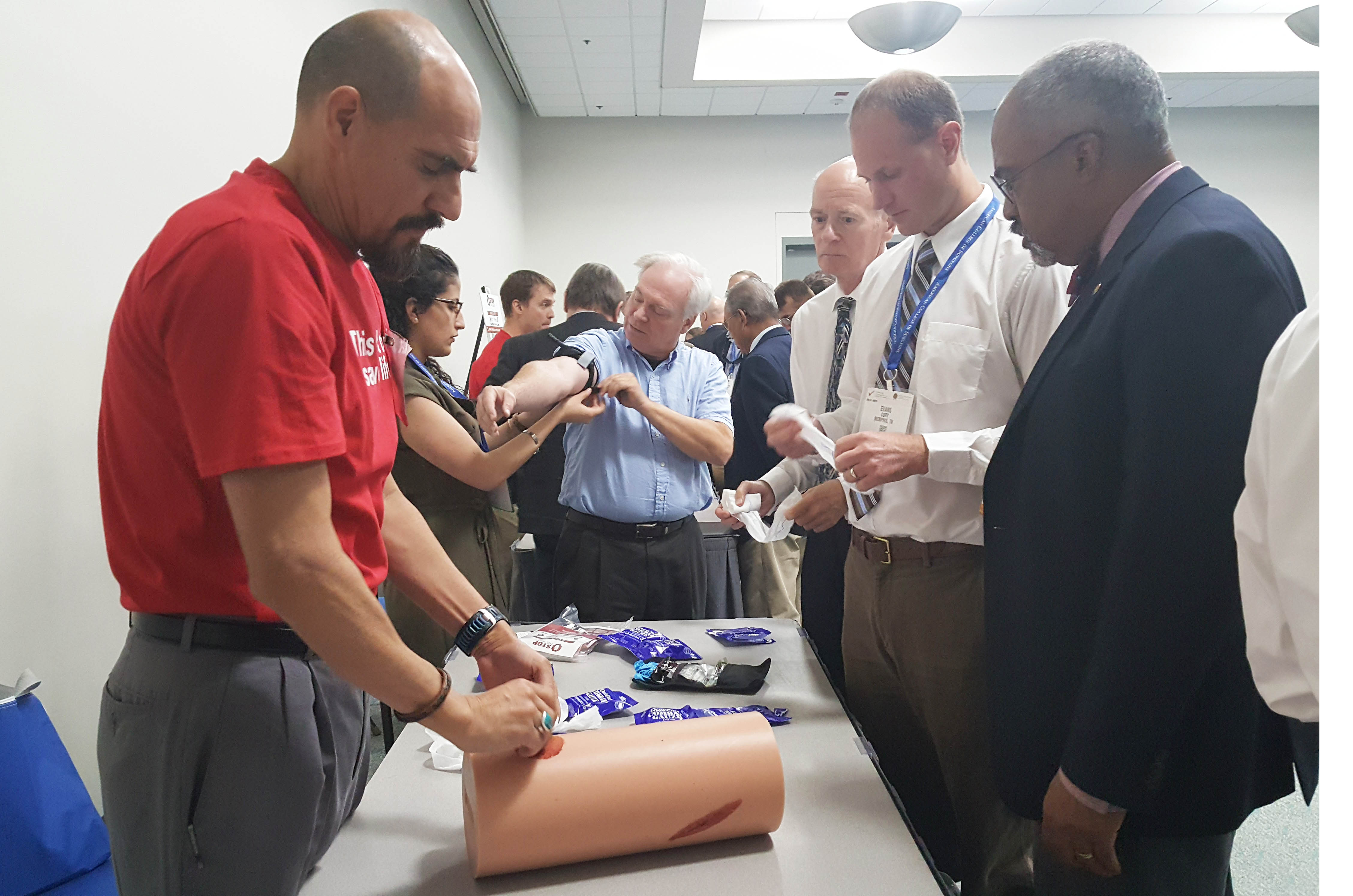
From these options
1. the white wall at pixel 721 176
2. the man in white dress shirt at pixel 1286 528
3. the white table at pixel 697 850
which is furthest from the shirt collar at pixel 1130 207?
the white wall at pixel 721 176

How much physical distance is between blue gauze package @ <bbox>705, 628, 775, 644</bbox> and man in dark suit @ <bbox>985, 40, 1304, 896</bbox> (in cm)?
65

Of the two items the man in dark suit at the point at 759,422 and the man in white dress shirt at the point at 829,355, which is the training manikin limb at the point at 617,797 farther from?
the man in dark suit at the point at 759,422

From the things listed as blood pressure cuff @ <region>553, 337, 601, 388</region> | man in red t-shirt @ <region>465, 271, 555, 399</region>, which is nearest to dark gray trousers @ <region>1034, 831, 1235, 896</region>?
blood pressure cuff @ <region>553, 337, 601, 388</region>

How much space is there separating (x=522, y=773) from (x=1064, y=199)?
112 centimetres

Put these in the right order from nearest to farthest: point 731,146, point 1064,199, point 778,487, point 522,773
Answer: point 522,773, point 1064,199, point 778,487, point 731,146

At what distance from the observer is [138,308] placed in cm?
86

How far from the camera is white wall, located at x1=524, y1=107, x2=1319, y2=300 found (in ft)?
26.9

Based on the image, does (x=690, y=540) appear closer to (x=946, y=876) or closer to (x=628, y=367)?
(x=628, y=367)

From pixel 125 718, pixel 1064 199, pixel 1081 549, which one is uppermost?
pixel 1064 199

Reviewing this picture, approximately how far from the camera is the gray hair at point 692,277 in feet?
8.35

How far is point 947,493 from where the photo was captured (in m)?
1.56

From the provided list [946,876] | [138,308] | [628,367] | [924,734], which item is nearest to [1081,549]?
[924,734]

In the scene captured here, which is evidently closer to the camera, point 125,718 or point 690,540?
point 125,718

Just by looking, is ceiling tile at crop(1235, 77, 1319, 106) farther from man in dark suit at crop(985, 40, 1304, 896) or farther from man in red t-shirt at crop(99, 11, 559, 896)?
man in red t-shirt at crop(99, 11, 559, 896)
